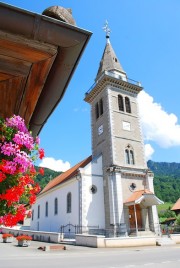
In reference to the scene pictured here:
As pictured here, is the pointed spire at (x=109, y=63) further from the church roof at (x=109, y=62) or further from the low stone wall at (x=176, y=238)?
the low stone wall at (x=176, y=238)

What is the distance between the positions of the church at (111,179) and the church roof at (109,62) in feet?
0.18

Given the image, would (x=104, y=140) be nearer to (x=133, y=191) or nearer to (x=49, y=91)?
(x=133, y=191)

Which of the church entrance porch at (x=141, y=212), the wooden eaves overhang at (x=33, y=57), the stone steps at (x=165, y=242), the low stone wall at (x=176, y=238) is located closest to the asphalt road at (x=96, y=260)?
the stone steps at (x=165, y=242)

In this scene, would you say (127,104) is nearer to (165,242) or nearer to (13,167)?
(165,242)

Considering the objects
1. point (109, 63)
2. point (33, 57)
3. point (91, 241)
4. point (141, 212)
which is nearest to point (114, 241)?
point (91, 241)

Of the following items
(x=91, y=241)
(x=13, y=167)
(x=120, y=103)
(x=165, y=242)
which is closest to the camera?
(x=13, y=167)

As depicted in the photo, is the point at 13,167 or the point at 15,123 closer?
the point at 13,167

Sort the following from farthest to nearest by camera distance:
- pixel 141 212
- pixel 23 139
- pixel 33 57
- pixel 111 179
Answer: pixel 141 212 → pixel 111 179 → pixel 23 139 → pixel 33 57

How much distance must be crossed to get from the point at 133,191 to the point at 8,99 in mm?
23197

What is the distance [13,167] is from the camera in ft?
9.96

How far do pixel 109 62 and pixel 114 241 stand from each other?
23.8 meters

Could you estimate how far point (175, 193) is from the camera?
95.4m

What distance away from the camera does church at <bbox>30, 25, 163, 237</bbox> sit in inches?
928

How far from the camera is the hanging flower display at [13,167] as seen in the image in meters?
3.04
